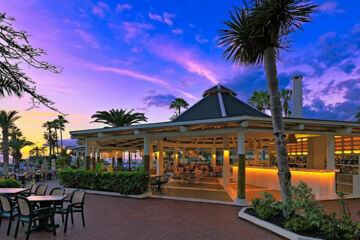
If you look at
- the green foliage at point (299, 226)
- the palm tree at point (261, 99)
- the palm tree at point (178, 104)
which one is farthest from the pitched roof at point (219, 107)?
the palm tree at point (178, 104)

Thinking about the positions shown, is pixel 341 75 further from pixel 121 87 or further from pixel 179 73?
pixel 121 87

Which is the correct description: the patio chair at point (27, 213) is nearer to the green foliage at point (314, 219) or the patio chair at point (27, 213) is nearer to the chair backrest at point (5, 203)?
the chair backrest at point (5, 203)

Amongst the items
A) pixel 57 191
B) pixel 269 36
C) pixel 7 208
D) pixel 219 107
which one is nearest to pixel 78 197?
pixel 57 191

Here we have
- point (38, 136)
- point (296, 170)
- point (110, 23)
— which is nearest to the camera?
point (296, 170)

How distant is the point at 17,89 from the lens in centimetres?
482

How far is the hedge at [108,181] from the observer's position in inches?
450

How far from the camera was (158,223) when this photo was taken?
697 centimetres

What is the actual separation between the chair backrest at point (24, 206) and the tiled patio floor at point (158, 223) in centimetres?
56

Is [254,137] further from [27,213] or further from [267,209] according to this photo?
[27,213]

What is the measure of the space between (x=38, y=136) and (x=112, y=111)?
49.4 m

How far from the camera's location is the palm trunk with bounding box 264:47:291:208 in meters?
6.84

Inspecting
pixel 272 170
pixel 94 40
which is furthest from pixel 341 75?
pixel 94 40

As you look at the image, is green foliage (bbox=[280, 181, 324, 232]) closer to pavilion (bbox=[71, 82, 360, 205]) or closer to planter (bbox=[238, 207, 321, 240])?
planter (bbox=[238, 207, 321, 240])

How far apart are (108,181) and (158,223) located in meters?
5.94
